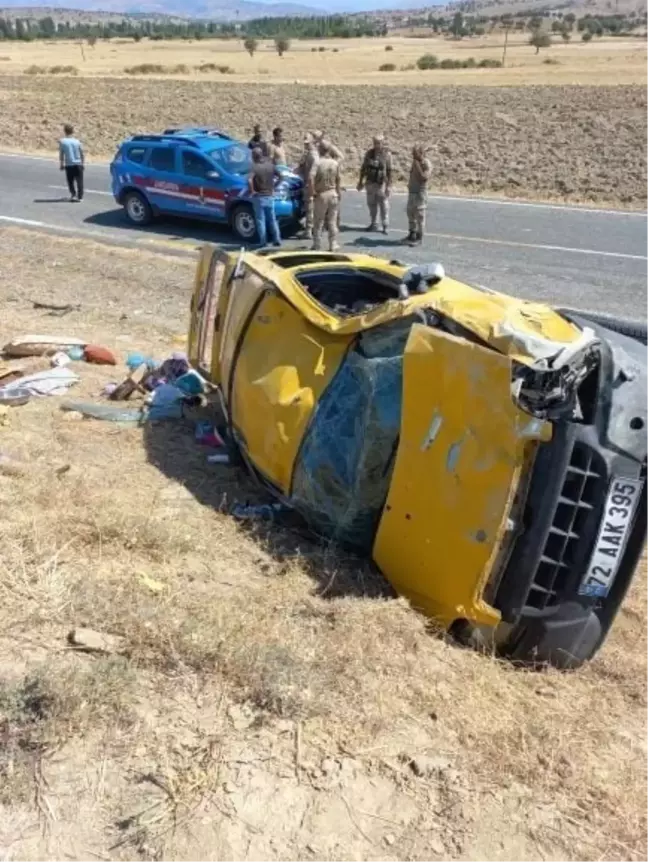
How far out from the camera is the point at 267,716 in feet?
13.1

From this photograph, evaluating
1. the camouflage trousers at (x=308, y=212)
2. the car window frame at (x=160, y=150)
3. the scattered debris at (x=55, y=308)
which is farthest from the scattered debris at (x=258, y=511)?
the car window frame at (x=160, y=150)

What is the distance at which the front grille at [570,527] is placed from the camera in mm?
4301

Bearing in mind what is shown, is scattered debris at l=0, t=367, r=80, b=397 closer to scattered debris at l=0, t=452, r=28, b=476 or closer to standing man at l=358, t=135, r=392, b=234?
scattered debris at l=0, t=452, r=28, b=476

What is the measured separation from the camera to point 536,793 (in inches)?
147

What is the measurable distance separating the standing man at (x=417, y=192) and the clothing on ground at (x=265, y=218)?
2.27 metres

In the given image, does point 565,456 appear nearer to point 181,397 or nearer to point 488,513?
point 488,513

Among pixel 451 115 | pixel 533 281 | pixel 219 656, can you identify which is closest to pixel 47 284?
pixel 533 281

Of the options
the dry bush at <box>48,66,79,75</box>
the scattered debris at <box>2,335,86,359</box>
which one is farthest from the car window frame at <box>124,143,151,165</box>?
the dry bush at <box>48,66,79,75</box>

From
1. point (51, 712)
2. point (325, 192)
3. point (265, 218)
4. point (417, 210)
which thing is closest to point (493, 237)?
point (417, 210)

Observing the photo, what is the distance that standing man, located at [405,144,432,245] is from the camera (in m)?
14.9

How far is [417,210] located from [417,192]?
312 millimetres

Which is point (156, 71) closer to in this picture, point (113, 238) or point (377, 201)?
point (113, 238)

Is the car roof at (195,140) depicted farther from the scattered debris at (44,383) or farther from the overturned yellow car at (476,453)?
the overturned yellow car at (476,453)

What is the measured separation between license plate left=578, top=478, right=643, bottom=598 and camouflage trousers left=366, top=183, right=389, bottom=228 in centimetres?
1230
